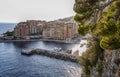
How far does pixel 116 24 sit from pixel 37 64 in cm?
5489

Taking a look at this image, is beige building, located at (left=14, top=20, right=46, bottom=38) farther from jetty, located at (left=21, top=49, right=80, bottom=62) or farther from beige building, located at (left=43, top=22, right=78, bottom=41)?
jetty, located at (left=21, top=49, right=80, bottom=62)

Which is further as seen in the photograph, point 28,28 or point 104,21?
point 28,28

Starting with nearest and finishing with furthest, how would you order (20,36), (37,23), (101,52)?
(101,52) < (20,36) < (37,23)

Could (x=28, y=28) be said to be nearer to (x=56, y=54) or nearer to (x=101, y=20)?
(x=56, y=54)

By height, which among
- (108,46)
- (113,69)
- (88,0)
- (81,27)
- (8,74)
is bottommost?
(8,74)

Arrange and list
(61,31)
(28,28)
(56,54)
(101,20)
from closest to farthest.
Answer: (101,20) → (56,54) → (61,31) → (28,28)

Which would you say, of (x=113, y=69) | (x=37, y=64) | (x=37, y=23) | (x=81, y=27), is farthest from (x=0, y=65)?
(x=37, y=23)

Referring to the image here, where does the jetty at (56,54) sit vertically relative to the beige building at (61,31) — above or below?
below

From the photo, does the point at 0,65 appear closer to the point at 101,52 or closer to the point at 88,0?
the point at 101,52

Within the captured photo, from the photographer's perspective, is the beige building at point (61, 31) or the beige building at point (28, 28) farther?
the beige building at point (28, 28)

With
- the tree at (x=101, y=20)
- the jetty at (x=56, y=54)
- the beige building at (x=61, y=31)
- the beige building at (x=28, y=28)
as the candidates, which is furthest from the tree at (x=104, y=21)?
the beige building at (x=28, y=28)

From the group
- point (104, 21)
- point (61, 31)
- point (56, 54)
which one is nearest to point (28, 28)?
point (61, 31)

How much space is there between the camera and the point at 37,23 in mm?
147125

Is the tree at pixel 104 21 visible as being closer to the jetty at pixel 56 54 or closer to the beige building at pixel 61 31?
the jetty at pixel 56 54
